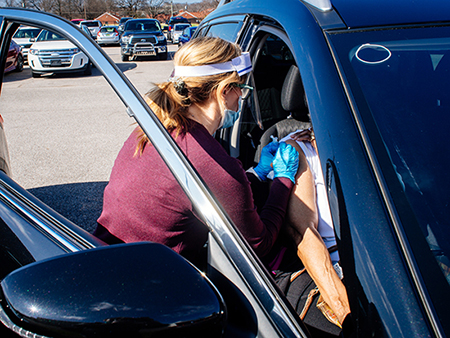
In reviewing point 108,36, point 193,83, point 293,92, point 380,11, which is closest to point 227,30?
point 293,92

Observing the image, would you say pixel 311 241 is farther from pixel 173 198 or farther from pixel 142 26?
pixel 142 26

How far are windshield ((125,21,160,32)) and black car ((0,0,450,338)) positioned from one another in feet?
56.1

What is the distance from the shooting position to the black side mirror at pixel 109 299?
2.28 ft

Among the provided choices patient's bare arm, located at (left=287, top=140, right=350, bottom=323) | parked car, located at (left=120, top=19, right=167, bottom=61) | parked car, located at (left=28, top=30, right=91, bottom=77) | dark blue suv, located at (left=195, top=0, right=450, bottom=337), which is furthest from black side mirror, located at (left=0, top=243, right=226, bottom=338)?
parked car, located at (left=120, top=19, right=167, bottom=61)

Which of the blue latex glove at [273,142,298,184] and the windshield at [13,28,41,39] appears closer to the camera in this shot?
the blue latex glove at [273,142,298,184]

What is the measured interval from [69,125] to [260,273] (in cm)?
646

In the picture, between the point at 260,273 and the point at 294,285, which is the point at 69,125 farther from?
the point at 260,273

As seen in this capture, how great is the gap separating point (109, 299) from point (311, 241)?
100cm

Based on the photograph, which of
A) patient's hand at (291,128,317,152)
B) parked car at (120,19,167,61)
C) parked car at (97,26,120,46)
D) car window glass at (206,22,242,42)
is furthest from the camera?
parked car at (97,26,120,46)

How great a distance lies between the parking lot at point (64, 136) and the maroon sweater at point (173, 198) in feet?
1.56

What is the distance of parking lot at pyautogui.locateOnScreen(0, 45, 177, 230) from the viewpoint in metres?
3.93

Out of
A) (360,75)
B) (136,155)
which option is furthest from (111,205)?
(360,75)

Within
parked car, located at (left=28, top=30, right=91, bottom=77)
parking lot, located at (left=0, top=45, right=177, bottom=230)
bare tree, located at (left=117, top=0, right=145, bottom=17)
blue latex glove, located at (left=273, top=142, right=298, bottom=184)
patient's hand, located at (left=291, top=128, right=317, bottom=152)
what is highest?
bare tree, located at (left=117, top=0, right=145, bottom=17)

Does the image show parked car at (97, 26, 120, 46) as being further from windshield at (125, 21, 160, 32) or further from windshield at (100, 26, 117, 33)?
windshield at (125, 21, 160, 32)
